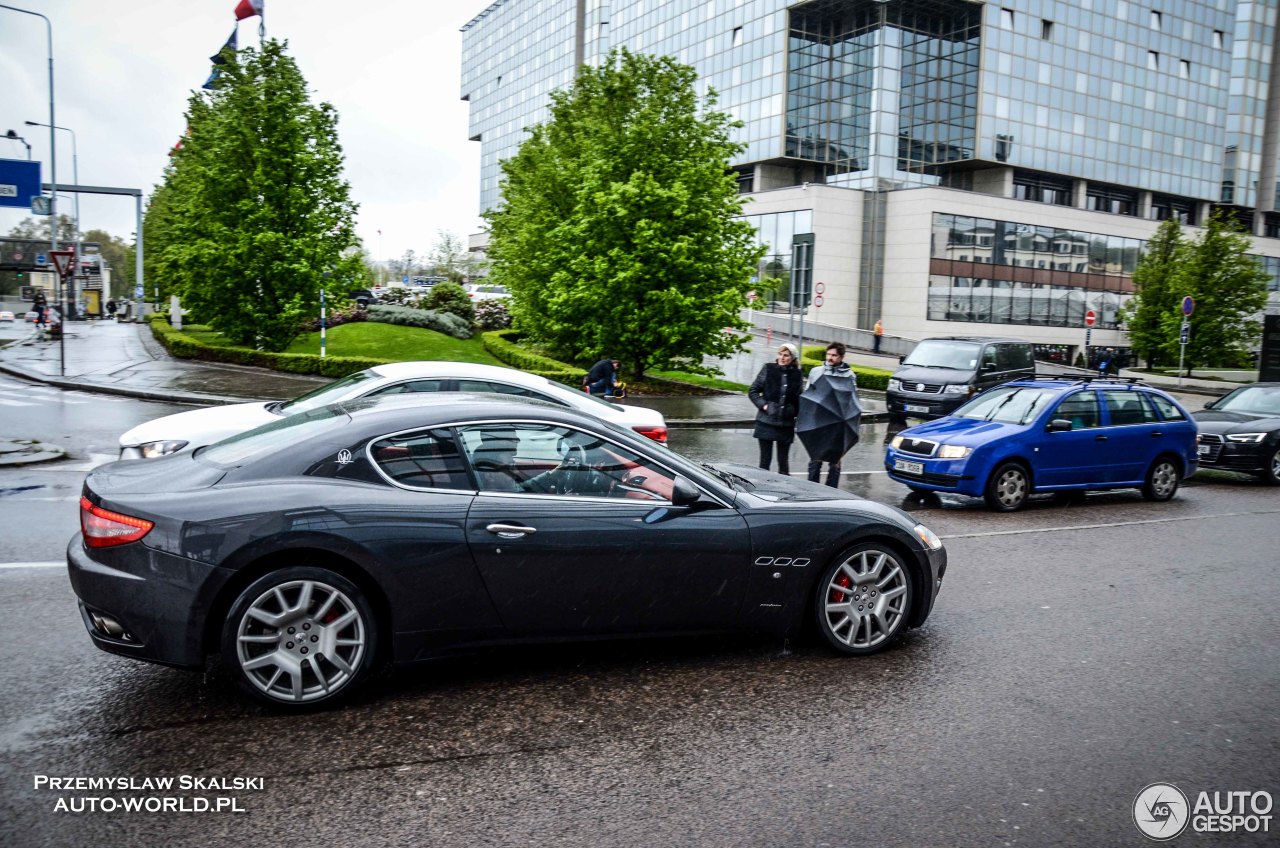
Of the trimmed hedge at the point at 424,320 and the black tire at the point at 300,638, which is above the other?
the trimmed hedge at the point at 424,320

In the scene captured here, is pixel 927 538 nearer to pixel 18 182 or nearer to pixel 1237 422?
pixel 1237 422

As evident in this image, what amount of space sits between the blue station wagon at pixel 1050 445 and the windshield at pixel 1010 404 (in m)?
0.01

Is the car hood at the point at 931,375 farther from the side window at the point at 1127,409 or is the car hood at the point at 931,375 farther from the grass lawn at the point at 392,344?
the grass lawn at the point at 392,344

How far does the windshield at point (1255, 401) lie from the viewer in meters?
15.0

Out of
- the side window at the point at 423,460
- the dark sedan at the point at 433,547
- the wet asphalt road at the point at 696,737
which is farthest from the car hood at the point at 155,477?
the wet asphalt road at the point at 696,737

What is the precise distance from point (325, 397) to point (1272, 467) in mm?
12997

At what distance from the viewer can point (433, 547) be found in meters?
4.56

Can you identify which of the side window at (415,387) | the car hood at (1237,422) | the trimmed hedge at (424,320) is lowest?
the car hood at (1237,422)

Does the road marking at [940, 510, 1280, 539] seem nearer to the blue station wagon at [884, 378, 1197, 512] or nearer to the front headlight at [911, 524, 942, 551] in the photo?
the blue station wagon at [884, 378, 1197, 512]

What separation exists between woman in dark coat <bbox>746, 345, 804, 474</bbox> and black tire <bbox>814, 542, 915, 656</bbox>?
554cm

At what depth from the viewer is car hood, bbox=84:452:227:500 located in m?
4.53

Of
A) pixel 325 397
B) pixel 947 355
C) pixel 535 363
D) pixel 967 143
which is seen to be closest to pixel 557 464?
pixel 325 397

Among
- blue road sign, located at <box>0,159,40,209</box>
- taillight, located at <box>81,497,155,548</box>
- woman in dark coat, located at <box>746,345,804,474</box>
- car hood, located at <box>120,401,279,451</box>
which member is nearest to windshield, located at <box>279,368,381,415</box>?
car hood, located at <box>120,401,279,451</box>

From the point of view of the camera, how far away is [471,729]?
4398mm
